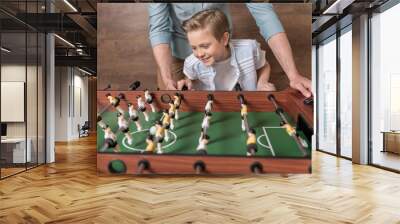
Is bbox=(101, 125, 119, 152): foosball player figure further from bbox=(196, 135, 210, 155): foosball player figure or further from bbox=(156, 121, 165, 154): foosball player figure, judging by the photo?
bbox=(196, 135, 210, 155): foosball player figure

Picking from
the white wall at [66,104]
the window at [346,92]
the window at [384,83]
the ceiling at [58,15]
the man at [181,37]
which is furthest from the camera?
the white wall at [66,104]

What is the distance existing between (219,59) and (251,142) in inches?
50.1

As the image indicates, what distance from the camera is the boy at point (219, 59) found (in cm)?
561

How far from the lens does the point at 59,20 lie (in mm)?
7996

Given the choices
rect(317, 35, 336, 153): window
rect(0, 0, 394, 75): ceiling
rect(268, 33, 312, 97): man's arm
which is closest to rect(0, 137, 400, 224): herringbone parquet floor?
rect(268, 33, 312, 97): man's arm

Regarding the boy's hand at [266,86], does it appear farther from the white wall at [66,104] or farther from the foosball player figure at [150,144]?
the white wall at [66,104]

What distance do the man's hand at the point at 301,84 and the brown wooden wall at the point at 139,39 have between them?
0.09 m

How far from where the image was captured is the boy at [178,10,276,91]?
561 centimetres

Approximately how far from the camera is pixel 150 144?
5598 millimetres

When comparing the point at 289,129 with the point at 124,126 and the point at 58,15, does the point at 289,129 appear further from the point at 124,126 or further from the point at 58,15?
the point at 58,15

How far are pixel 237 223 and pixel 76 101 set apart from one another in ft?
48.6

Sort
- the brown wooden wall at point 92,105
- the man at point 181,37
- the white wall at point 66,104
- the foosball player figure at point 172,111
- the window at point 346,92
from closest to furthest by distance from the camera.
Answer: the foosball player figure at point 172,111 < the man at point 181,37 < the window at point 346,92 < the white wall at point 66,104 < the brown wooden wall at point 92,105

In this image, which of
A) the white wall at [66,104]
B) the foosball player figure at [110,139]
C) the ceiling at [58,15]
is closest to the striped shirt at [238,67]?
the foosball player figure at [110,139]

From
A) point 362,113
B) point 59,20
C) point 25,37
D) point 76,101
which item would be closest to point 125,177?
point 25,37
